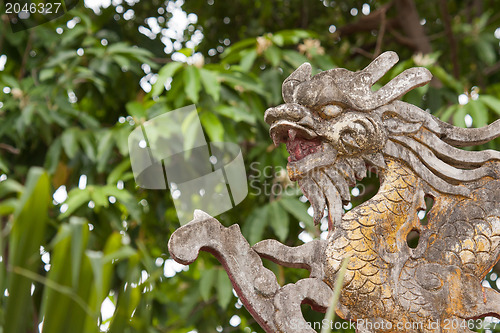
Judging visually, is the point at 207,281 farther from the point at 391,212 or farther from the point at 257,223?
the point at 391,212

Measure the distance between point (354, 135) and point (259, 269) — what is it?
36cm

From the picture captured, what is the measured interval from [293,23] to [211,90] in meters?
1.50

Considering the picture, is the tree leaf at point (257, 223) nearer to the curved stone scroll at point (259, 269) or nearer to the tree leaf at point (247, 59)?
the tree leaf at point (247, 59)

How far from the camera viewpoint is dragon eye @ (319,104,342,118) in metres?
1.46

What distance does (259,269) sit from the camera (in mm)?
1360

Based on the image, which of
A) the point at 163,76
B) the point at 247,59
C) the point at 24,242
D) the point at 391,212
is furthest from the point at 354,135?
the point at 247,59

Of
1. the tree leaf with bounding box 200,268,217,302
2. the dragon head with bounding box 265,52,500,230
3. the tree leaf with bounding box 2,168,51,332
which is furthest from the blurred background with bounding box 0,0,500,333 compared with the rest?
the tree leaf with bounding box 2,168,51,332

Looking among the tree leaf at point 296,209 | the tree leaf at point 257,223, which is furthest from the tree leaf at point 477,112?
the tree leaf at point 257,223

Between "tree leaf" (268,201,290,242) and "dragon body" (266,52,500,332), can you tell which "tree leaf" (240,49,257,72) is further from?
"dragon body" (266,52,500,332)

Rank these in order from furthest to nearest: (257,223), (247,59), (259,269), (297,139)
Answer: (247,59), (257,223), (297,139), (259,269)

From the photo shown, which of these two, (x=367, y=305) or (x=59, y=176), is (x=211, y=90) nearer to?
(x=59, y=176)

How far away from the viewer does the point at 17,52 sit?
2.82m

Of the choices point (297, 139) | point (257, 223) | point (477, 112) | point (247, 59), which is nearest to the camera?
point (297, 139)

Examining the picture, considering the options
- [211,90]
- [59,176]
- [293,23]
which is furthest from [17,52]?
[293,23]
